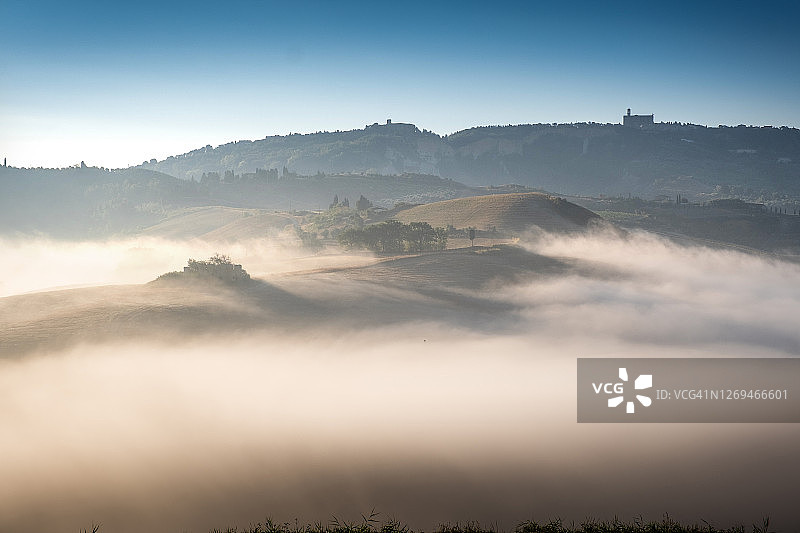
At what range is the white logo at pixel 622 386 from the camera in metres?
41.3

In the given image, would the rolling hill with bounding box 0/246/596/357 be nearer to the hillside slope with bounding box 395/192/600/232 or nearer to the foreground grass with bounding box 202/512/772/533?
the foreground grass with bounding box 202/512/772/533

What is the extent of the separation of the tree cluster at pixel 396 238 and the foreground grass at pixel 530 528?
254 feet

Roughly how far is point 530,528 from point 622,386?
2086cm

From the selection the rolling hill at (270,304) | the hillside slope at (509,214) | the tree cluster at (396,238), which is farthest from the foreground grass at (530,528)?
the hillside slope at (509,214)

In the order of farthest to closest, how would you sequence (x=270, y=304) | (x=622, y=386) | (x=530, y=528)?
(x=270, y=304) → (x=622, y=386) → (x=530, y=528)

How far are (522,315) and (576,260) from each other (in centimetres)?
3143

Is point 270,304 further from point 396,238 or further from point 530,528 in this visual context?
point 530,528

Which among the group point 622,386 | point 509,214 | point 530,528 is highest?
point 509,214

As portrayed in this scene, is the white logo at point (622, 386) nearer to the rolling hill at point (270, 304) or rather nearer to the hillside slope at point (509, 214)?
the rolling hill at point (270, 304)

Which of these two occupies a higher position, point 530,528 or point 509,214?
point 509,214

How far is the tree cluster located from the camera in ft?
348

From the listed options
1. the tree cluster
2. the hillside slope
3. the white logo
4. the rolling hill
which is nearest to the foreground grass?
the white logo

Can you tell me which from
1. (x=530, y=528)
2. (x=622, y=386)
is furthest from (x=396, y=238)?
(x=530, y=528)

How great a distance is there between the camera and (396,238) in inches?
4264
